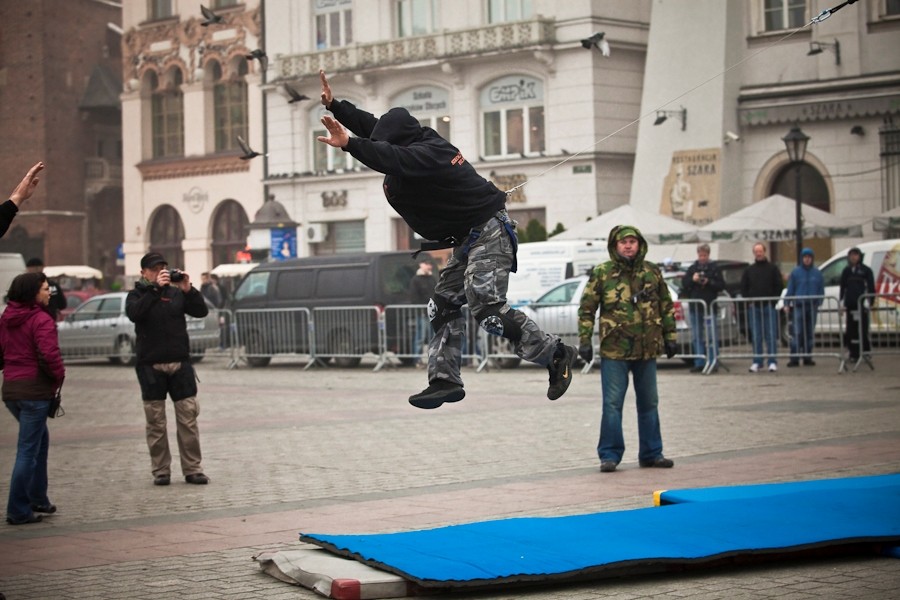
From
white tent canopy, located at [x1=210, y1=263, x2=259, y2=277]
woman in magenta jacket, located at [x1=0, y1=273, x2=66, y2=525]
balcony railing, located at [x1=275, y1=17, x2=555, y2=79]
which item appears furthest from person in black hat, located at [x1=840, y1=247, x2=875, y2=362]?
white tent canopy, located at [x1=210, y1=263, x2=259, y2=277]

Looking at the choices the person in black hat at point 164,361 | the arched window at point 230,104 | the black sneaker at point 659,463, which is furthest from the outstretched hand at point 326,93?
the arched window at point 230,104

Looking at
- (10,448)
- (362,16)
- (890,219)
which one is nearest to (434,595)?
(10,448)

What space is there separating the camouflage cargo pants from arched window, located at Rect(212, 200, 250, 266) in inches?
1755

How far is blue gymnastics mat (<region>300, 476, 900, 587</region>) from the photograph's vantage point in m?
7.06

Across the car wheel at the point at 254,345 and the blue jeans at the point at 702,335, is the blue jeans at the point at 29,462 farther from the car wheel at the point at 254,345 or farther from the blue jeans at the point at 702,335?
the car wheel at the point at 254,345

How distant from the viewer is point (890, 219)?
2884 cm

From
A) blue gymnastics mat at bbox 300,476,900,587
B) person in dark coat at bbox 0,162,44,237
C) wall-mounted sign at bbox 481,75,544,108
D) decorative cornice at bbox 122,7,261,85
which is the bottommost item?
blue gymnastics mat at bbox 300,476,900,587

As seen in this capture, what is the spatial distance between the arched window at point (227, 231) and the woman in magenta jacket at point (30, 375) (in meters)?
41.8

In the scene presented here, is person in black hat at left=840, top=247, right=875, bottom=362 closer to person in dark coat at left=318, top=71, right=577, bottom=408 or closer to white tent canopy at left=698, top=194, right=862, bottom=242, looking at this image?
white tent canopy at left=698, top=194, right=862, bottom=242

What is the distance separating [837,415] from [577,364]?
10.2 metres

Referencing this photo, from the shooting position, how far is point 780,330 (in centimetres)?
2281

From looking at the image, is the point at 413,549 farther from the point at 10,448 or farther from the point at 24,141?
the point at 24,141

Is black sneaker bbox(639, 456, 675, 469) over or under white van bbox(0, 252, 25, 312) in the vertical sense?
under

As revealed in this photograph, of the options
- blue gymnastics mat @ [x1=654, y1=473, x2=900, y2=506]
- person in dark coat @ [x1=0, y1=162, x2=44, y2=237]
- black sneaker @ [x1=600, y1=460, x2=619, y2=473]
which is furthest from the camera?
black sneaker @ [x1=600, y1=460, x2=619, y2=473]
